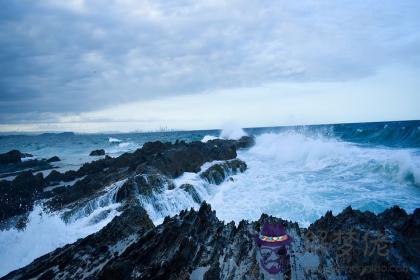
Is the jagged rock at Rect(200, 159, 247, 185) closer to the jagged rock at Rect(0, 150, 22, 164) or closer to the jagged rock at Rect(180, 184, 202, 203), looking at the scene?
the jagged rock at Rect(180, 184, 202, 203)

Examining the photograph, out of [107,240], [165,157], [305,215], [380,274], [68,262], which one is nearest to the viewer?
[380,274]

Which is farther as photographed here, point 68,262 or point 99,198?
point 99,198

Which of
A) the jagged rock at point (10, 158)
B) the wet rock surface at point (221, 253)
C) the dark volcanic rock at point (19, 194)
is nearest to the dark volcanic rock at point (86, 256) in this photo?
the wet rock surface at point (221, 253)

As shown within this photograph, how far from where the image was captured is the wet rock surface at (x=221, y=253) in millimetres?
5117

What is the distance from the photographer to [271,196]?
13.3 m

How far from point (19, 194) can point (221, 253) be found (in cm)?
1242

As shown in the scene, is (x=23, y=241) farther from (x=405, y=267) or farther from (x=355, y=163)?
(x=355, y=163)

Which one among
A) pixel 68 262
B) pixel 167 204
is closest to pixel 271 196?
pixel 167 204

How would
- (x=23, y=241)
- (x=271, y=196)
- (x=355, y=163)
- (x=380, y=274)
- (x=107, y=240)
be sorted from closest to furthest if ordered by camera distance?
(x=380, y=274), (x=107, y=240), (x=23, y=241), (x=271, y=196), (x=355, y=163)

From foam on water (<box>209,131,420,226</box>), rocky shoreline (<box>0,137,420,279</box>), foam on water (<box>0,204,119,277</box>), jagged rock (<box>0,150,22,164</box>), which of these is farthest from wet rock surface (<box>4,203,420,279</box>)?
jagged rock (<box>0,150,22,164</box>)

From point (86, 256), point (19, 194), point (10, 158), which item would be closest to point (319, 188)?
point (86, 256)

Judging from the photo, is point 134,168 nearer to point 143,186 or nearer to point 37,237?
point 143,186

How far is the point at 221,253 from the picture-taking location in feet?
20.2

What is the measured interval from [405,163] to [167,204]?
14.5 metres
